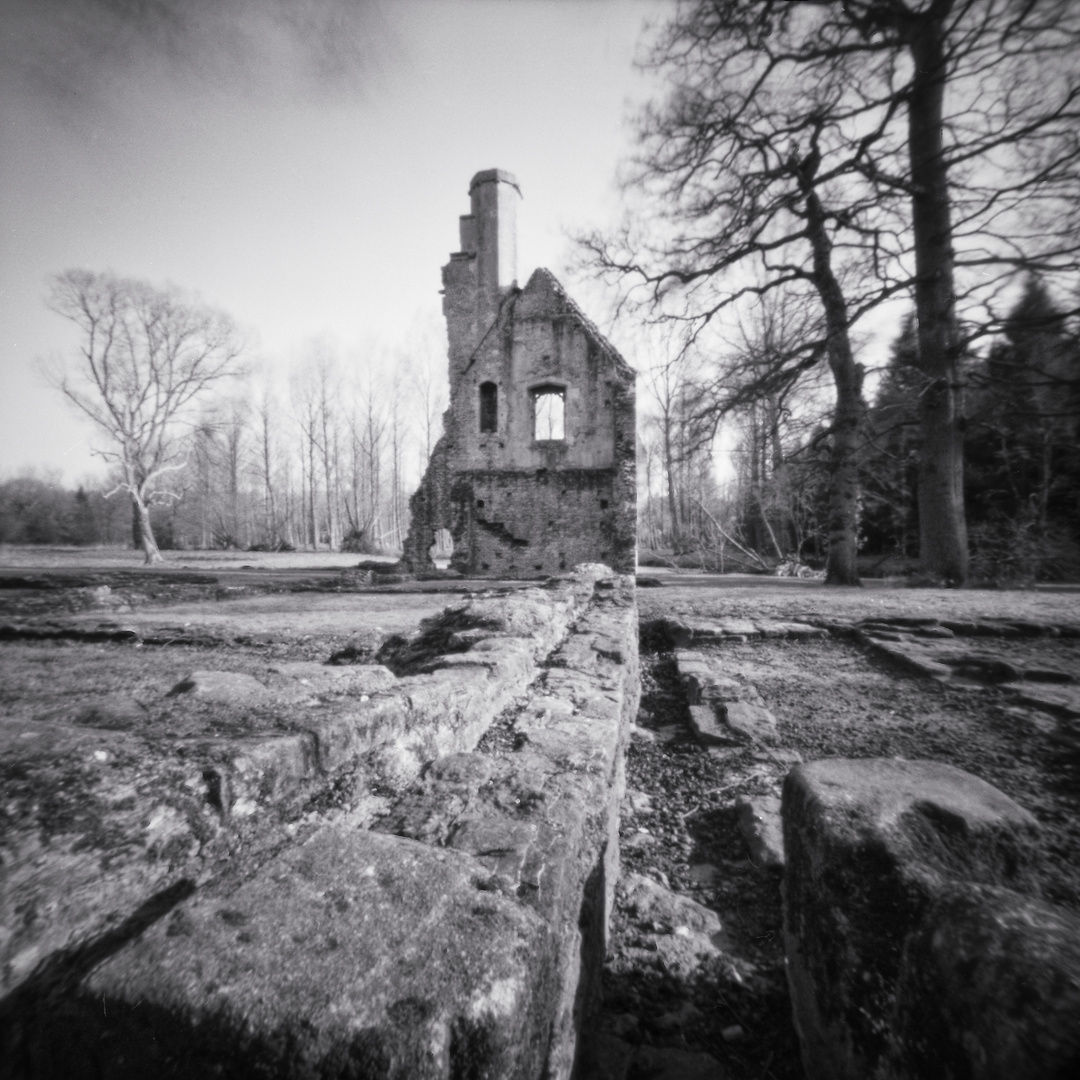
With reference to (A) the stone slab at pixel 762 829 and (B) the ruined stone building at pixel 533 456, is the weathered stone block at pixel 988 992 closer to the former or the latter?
(A) the stone slab at pixel 762 829

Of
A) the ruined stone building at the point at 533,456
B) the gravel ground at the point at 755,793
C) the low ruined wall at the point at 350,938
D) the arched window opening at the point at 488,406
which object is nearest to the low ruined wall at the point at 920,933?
the gravel ground at the point at 755,793

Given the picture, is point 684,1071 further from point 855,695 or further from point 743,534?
point 743,534

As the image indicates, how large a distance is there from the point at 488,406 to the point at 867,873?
14.6 m

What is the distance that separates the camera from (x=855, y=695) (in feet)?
10.3

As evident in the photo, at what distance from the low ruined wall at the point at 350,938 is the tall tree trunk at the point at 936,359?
8773 millimetres

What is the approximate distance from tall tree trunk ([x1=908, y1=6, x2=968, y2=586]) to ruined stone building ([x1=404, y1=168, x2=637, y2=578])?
5.89 m

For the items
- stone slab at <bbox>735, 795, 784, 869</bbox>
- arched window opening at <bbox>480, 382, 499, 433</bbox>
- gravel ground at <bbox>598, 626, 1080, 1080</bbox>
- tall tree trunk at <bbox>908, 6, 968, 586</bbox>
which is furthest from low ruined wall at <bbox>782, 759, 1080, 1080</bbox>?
arched window opening at <bbox>480, 382, 499, 433</bbox>

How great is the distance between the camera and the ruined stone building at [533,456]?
44.3ft

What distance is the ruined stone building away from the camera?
44.3 feet

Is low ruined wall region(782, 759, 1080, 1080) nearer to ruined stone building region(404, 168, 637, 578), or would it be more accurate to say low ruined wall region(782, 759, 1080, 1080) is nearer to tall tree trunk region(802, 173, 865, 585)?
tall tree trunk region(802, 173, 865, 585)

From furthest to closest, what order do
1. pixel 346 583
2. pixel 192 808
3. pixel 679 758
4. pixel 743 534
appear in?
pixel 743 534 < pixel 346 583 < pixel 679 758 < pixel 192 808

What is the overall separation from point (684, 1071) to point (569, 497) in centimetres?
1285

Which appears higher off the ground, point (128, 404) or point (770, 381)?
point (128, 404)

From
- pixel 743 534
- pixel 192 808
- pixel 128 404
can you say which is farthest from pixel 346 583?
pixel 128 404
